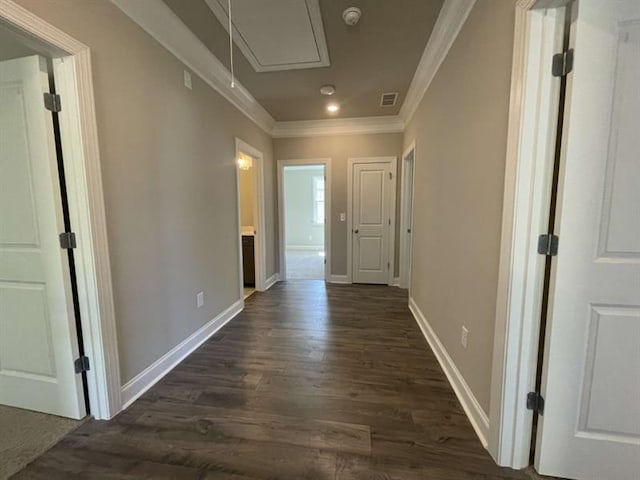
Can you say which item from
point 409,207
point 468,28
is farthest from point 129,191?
point 409,207

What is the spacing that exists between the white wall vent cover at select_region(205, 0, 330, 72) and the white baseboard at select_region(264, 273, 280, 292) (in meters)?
2.97

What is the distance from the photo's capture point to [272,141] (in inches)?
184

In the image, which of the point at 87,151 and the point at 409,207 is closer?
the point at 87,151

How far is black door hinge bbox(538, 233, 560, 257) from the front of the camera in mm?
1179

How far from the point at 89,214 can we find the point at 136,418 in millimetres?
1240

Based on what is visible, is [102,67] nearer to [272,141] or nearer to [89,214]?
[89,214]

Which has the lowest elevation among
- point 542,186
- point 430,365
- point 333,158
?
point 430,365

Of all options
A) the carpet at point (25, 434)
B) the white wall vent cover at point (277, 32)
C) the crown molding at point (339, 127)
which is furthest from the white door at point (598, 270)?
the crown molding at point (339, 127)

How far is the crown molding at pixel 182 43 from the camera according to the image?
180 cm

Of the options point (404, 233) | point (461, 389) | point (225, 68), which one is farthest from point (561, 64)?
point (404, 233)

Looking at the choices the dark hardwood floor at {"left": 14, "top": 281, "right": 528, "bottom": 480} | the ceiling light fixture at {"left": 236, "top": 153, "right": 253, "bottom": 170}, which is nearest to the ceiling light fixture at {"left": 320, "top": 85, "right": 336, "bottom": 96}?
the ceiling light fixture at {"left": 236, "top": 153, "right": 253, "bottom": 170}

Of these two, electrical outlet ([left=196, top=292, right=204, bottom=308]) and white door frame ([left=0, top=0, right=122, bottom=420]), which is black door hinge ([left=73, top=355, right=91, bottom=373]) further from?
electrical outlet ([left=196, top=292, right=204, bottom=308])

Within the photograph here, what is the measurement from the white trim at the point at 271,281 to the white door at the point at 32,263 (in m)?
2.85

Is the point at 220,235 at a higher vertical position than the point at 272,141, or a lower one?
lower
